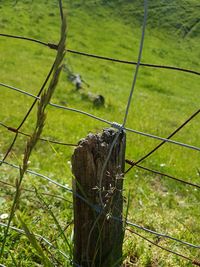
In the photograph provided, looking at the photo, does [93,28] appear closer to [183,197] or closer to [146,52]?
[146,52]

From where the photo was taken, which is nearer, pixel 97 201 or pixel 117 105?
pixel 97 201

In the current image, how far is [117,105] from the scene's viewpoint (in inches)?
644

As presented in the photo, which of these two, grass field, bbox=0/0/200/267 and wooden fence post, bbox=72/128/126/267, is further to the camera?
grass field, bbox=0/0/200/267

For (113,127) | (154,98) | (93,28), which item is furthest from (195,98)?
(113,127)

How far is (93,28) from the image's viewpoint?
34.0 metres

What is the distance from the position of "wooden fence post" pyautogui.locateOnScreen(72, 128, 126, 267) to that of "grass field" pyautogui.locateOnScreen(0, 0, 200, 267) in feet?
0.30

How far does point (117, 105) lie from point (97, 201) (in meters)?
14.1

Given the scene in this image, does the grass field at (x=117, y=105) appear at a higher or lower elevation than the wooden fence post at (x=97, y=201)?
higher

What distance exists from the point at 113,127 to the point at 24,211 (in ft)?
6.97

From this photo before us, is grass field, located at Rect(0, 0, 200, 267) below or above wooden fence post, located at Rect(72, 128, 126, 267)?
above

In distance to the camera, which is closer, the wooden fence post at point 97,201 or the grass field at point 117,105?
the wooden fence post at point 97,201

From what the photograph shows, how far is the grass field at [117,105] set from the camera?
4219 millimetres

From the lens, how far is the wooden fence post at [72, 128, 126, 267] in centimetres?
229

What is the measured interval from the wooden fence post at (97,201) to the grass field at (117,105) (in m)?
0.09
